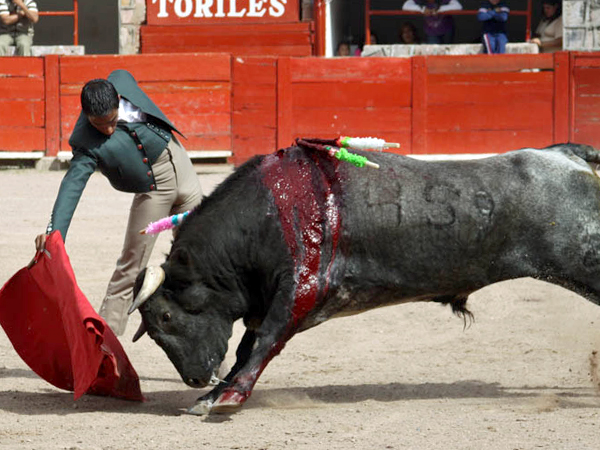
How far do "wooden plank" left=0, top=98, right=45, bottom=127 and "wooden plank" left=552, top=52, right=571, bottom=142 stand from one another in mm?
5214

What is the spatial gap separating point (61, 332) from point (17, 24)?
8359mm

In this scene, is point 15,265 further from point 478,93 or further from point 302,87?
point 478,93

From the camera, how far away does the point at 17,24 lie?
467 inches

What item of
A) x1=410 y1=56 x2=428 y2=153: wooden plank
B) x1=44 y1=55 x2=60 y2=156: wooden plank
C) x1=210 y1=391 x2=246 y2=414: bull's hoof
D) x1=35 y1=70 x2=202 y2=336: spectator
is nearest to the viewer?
x1=210 y1=391 x2=246 y2=414: bull's hoof

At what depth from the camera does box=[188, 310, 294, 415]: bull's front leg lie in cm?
375

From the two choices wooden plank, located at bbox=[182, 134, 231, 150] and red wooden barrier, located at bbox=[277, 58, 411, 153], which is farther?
wooden plank, located at bbox=[182, 134, 231, 150]

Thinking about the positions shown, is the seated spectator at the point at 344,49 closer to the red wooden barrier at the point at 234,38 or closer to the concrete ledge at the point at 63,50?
the red wooden barrier at the point at 234,38

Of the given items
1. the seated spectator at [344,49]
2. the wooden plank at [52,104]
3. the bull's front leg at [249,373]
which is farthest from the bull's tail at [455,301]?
the seated spectator at [344,49]

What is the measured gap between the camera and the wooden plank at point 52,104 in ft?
36.7

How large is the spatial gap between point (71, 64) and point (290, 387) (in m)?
7.49

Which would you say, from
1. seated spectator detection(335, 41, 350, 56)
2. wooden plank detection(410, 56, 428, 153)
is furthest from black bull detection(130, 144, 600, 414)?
seated spectator detection(335, 41, 350, 56)

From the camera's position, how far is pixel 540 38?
40.2ft

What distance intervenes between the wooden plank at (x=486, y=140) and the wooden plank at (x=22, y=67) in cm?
402

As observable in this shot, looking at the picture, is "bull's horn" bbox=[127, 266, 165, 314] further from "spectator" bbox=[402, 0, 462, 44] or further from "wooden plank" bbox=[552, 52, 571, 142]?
"spectator" bbox=[402, 0, 462, 44]
